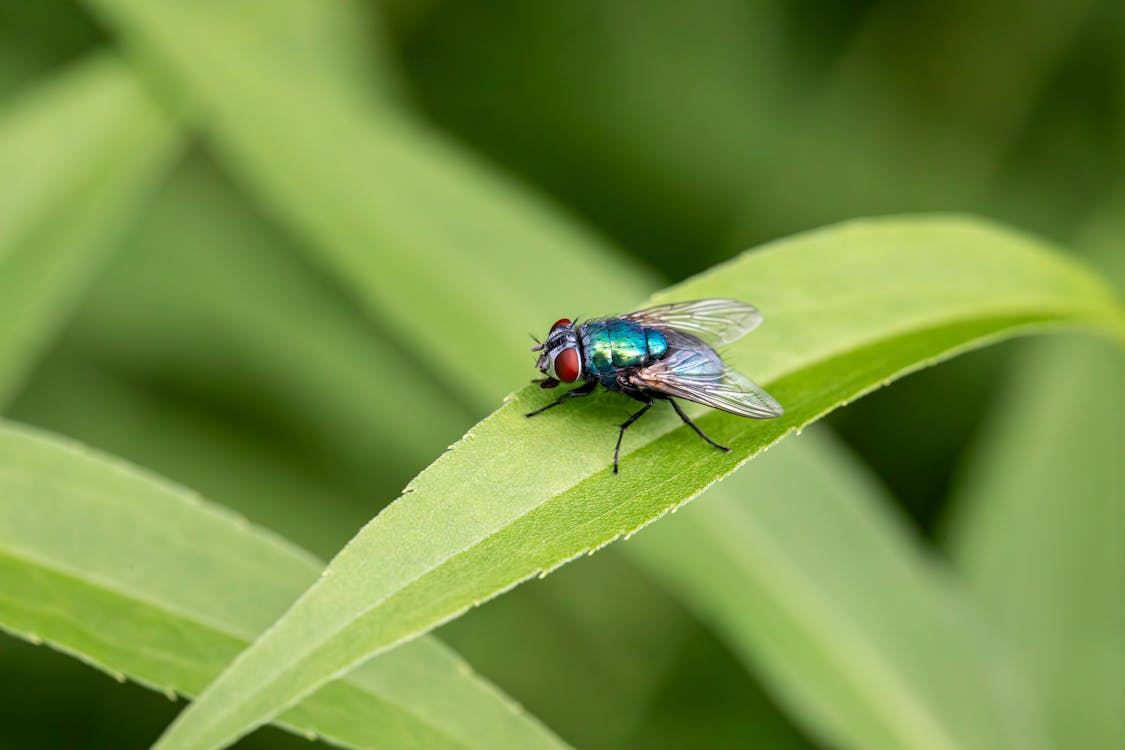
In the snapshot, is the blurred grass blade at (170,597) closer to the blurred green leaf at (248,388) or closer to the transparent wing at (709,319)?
the transparent wing at (709,319)

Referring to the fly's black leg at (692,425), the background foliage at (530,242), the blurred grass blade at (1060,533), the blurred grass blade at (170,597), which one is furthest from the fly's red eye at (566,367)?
the blurred grass blade at (1060,533)

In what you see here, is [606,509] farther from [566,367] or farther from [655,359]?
[655,359]

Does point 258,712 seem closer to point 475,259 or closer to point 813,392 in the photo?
point 813,392

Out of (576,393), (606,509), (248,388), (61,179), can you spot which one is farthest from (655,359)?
(248,388)

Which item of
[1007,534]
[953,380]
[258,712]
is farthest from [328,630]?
[953,380]

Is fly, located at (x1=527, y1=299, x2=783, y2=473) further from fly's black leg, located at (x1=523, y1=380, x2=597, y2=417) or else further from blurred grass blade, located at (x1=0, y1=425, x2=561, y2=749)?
blurred grass blade, located at (x1=0, y1=425, x2=561, y2=749)
